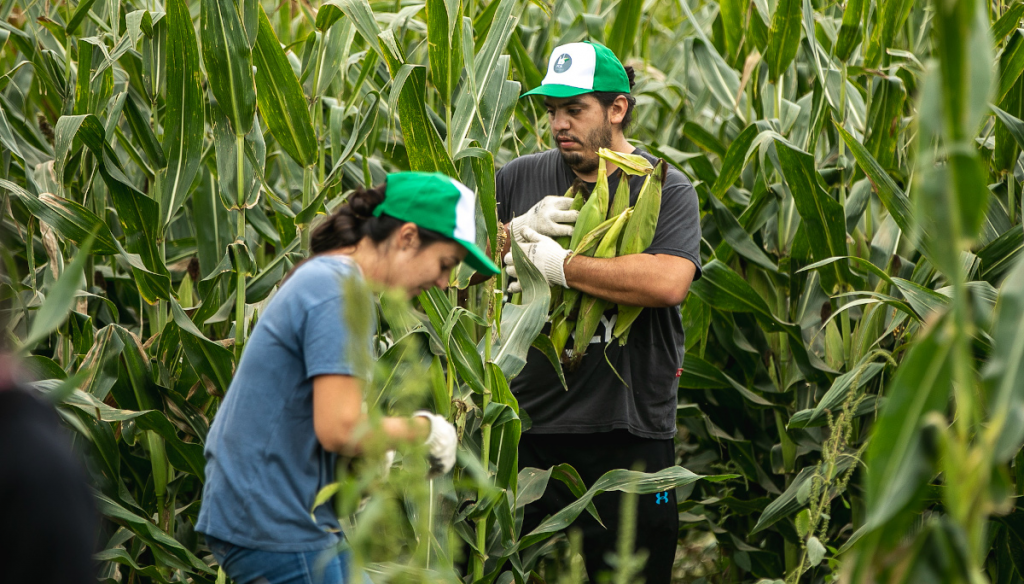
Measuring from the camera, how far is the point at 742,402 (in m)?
3.30

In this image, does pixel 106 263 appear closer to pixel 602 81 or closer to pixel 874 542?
pixel 602 81

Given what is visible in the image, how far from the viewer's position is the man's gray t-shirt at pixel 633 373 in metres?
2.76

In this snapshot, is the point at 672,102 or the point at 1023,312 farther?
the point at 672,102

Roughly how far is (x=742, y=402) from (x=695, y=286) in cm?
57

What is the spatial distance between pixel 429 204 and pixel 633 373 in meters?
1.34

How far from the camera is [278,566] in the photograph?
170 centimetres

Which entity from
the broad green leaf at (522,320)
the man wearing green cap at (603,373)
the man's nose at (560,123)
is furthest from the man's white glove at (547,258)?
the man's nose at (560,123)

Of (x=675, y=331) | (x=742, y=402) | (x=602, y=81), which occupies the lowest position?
(x=742, y=402)

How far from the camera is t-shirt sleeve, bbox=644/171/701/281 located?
2717 mm

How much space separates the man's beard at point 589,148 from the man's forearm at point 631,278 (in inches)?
15.5

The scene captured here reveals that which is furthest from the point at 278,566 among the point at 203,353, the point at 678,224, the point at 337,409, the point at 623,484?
the point at 678,224

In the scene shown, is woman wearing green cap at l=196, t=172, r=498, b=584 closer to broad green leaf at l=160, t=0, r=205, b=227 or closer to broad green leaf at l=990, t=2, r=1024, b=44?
broad green leaf at l=160, t=0, r=205, b=227

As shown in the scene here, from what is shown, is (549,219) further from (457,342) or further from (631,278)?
(457,342)

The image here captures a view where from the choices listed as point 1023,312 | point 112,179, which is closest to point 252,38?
point 112,179
